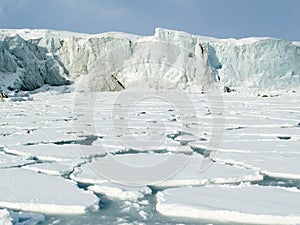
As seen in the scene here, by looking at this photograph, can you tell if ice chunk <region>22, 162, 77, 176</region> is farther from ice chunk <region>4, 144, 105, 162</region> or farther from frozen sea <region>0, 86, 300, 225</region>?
ice chunk <region>4, 144, 105, 162</region>

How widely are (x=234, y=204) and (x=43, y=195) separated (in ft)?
5.22

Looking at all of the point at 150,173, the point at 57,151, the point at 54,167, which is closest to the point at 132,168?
the point at 150,173

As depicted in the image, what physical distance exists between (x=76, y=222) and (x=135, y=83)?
1112 inches

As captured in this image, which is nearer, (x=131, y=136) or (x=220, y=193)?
(x=220, y=193)

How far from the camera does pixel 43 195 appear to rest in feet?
10.5

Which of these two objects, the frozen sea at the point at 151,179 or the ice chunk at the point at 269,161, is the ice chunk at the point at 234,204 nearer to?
the frozen sea at the point at 151,179

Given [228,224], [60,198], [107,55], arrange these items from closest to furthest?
[228,224]
[60,198]
[107,55]

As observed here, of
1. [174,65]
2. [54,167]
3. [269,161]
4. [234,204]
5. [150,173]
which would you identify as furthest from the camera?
[174,65]

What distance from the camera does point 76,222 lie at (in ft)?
8.77

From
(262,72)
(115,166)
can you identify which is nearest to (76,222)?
(115,166)

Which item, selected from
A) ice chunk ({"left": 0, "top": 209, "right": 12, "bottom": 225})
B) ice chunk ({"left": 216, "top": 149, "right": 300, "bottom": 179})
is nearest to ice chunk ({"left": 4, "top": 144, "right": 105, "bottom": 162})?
ice chunk ({"left": 216, "top": 149, "right": 300, "bottom": 179})

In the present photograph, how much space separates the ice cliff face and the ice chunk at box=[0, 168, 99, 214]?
2530cm

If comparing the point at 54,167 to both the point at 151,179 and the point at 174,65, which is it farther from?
the point at 174,65

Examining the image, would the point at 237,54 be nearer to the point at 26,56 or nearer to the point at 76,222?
the point at 26,56
